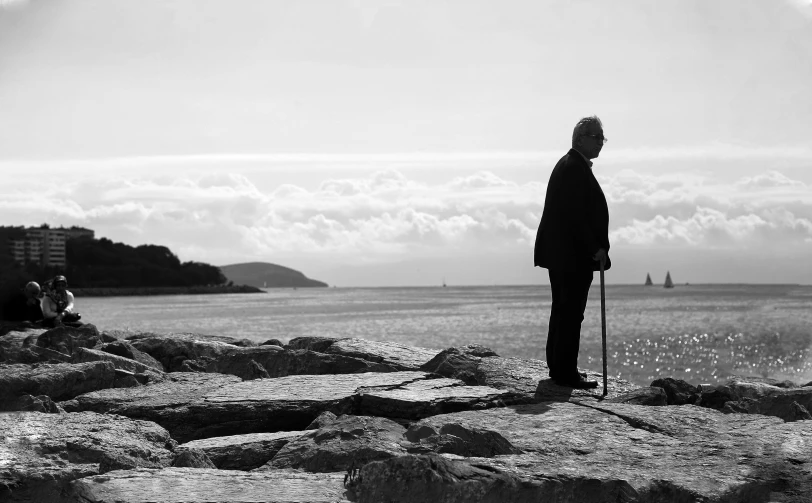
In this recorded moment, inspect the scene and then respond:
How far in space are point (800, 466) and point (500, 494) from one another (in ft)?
5.57

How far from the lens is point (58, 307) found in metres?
14.3

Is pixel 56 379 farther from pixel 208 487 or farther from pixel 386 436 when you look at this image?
pixel 208 487

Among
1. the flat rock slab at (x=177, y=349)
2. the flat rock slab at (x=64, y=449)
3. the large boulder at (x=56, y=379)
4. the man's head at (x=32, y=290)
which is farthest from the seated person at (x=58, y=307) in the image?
the flat rock slab at (x=64, y=449)

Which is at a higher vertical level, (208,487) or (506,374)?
(506,374)

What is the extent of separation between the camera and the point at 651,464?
172 inches

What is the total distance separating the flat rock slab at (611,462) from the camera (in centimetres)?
377

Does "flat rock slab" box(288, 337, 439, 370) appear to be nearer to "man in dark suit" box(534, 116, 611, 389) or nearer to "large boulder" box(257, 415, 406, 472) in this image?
"man in dark suit" box(534, 116, 611, 389)

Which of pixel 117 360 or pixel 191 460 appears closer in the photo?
pixel 191 460

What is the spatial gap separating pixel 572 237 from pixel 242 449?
302 cm

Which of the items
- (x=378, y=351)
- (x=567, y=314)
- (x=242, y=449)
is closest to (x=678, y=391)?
(x=567, y=314)

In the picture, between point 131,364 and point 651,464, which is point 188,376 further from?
point 651,464

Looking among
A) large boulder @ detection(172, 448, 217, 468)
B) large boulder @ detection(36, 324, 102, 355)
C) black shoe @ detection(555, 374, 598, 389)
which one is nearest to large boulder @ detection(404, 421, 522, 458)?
large boulder @ detection(172, 448, 217, 468)

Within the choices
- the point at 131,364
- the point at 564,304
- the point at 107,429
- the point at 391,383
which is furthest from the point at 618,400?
the point at 131,364

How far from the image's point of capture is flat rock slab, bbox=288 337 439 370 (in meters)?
8.16
